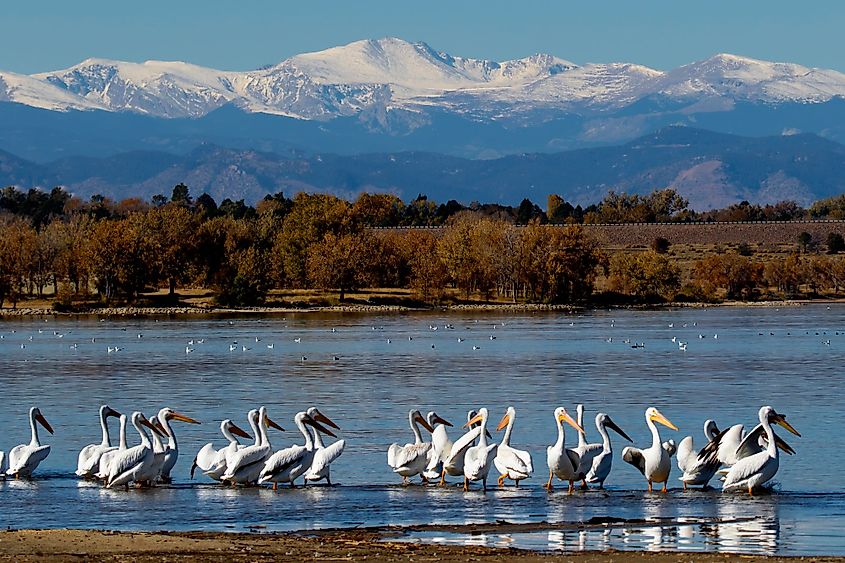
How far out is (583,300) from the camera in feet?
319

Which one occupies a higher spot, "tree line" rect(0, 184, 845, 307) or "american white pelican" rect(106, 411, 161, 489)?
"tree line" rect(0, 184, 845, 307)

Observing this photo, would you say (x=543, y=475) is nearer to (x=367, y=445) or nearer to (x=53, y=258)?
(x=367, y=445)

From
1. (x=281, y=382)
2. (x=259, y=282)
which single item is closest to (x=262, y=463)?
(x=281, y=382)

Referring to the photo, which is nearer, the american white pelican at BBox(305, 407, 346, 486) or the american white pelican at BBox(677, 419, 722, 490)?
the american white pelican at BBox(677, 419, 722, 490)

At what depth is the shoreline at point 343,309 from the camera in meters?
88.2

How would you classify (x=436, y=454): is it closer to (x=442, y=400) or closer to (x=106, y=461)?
(x=106, y=461)

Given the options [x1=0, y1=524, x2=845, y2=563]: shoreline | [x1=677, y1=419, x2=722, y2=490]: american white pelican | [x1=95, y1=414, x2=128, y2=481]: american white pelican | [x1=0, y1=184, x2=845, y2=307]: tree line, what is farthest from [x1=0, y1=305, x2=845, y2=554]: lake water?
[x1=0, y1=184, x2=845, y2=307]: tree line

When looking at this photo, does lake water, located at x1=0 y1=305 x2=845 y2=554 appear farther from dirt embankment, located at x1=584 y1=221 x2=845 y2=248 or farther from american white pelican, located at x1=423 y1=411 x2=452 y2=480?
dirt embankment, located at x1=584 y1=221 x2=845 y2=248

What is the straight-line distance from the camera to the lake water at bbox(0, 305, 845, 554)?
17094 millimetres

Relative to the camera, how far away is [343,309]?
91500 millimetres

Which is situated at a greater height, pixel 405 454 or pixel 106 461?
pixel 405 454

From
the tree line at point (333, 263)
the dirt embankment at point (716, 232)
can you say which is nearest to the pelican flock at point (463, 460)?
the tree line at point (333, 263)

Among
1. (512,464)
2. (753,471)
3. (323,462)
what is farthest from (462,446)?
(753,471)

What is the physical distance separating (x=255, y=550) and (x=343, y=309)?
77.0m
